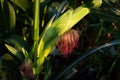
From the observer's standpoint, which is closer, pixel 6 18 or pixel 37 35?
pixel 37 35

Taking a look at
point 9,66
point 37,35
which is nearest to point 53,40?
point 37,35

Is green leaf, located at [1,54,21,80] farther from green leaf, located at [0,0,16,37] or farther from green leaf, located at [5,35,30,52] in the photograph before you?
green leaf, located at [0,0,16,37]

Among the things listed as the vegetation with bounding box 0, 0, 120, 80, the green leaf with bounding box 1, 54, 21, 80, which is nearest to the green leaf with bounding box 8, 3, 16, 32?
the vegetation with bounding box 0, 0, 120, 80

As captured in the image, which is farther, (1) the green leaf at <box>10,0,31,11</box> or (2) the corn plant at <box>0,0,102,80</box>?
(1) the green leaf at <box>10,0,31,11</box>

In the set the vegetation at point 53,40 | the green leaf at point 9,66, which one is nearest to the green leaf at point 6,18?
the vegetation at point 53,40

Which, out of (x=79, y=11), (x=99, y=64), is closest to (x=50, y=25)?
(x=79, y=11)

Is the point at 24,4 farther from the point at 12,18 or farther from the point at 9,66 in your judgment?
the point at 9,66

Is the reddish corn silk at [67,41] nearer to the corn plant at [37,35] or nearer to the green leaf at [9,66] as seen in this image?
the corn plant at [37,35]

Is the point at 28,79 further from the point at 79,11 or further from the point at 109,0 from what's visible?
the point at 109,0
